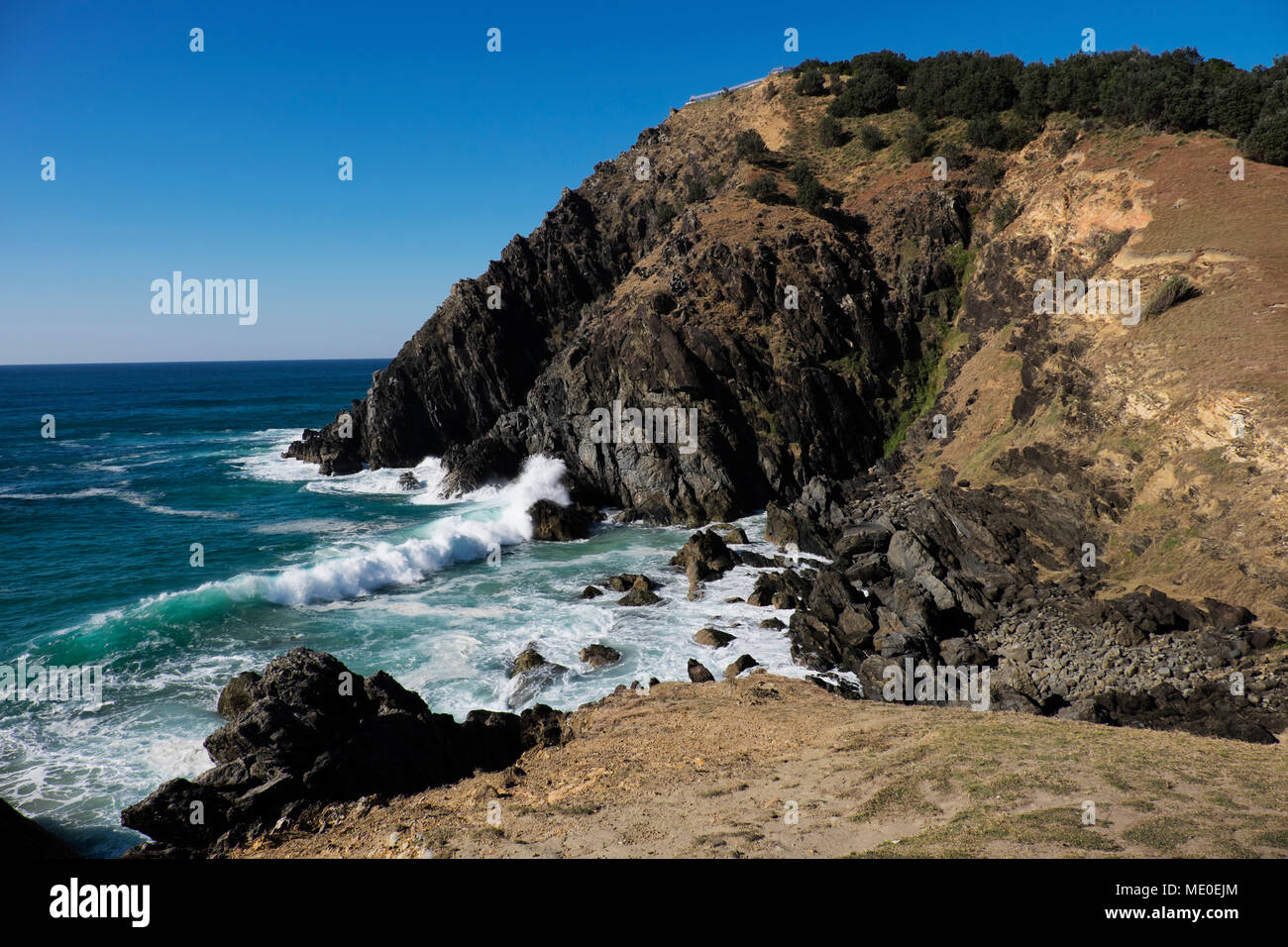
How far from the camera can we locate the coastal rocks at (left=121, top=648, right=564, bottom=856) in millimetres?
14078

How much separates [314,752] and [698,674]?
12239mm

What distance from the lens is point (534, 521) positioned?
1682 inches

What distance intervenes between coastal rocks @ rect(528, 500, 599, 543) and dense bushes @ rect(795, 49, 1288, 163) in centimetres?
4518

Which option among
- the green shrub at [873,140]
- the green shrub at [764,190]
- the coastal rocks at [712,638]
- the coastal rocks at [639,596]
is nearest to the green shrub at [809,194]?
the green shrub at [764,190]

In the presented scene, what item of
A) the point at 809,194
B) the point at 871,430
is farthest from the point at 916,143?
the point at 871,430

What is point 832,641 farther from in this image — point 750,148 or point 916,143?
point 750,148

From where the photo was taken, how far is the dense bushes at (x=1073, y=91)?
40562 mm

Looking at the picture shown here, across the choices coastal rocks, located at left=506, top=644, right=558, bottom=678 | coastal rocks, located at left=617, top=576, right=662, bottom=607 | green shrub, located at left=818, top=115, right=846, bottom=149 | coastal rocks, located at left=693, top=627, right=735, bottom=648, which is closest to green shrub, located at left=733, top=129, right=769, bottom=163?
green shrub, located at left=818, top=115, right=846, bottom=149

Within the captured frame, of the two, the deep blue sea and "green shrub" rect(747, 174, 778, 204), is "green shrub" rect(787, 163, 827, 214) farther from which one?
the deep blue sea

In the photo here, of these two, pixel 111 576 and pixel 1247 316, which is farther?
pixel 111 576

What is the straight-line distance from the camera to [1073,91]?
50344 mm
